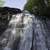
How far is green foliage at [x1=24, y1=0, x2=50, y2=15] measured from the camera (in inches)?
75.2

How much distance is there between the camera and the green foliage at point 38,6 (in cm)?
191

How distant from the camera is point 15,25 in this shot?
5.62ft

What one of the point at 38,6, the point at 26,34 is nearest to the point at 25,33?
the point at 26,34

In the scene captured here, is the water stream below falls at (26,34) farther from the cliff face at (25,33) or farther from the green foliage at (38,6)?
the green foliage at (38,6)

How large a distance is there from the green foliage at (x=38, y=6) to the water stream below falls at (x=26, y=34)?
13cm

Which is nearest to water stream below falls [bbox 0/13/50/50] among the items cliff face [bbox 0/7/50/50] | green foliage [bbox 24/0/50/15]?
cliff face [bbox 0/7/50/50]

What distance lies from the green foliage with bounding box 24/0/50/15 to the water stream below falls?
13 cm

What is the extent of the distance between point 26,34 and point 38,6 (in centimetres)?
54

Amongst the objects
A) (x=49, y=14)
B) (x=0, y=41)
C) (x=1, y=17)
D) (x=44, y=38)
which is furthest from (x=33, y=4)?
(x=0, y=41)

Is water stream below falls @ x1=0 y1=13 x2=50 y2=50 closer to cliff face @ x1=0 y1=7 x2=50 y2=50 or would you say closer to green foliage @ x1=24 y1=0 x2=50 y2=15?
cliff face @ x1=0 y1=7 x2=50 y2=50

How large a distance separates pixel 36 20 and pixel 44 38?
0.96 ft

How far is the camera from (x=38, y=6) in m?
2.03

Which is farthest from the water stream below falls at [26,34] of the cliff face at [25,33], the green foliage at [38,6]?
the green foliage at [38,6]

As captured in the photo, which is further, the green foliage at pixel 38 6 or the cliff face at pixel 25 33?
the green foliage at pixel 38 6
